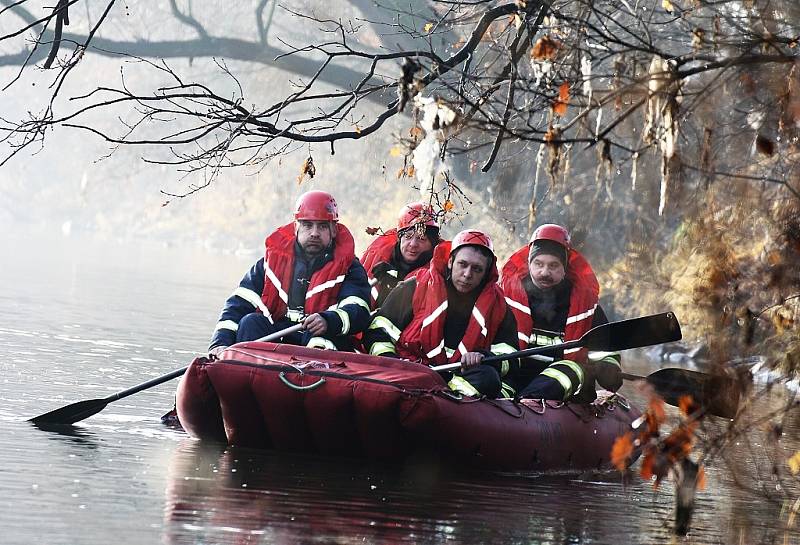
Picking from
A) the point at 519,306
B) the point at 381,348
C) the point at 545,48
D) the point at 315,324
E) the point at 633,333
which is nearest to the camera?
the point at 545,48

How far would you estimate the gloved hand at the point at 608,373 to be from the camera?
11016 millimetres

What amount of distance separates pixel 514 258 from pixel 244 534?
15.2 feet

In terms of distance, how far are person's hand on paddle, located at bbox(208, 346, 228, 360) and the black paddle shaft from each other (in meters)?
1.75

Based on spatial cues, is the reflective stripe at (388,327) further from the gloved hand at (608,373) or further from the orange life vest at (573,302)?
the gloved hand at (608,373)

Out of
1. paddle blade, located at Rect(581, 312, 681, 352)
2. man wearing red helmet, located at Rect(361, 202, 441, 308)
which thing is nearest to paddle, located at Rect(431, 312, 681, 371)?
paddle blade, located at Rect(581, 312, 681, 352)

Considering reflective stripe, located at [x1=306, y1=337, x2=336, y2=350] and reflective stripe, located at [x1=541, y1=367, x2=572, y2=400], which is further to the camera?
reflective stripe, located at [x1=541, y1=367, x2=572, y2=400]

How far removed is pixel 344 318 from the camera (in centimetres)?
1047

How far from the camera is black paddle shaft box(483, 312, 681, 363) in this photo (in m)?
9.70

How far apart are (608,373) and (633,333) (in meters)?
1.08

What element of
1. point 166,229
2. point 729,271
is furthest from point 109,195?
point 729,271

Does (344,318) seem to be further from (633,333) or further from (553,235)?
(633,333)

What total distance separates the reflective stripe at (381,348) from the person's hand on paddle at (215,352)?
40.7 inches

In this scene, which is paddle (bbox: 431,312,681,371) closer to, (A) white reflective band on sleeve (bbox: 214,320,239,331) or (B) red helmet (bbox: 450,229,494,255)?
(B) red helmet (bbox: 450,229,494,255)

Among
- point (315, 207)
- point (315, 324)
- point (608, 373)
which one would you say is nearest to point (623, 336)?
point (608, 373)
